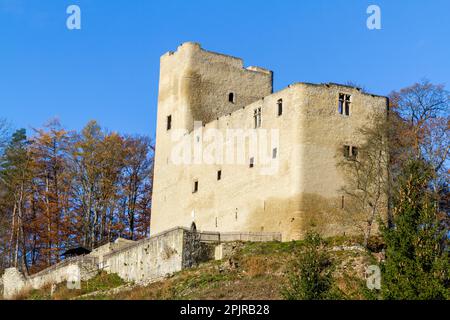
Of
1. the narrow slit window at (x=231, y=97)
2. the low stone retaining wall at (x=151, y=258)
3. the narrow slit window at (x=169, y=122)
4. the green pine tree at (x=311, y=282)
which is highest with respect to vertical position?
the narrow slit window at (x=231, y=97)

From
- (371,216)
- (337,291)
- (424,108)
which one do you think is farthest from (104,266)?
(337,291)

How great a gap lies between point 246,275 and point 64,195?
25718mm

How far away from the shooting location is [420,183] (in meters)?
30.8

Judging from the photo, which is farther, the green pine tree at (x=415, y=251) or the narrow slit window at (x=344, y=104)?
the narrow slit window at (x=344, y=104)

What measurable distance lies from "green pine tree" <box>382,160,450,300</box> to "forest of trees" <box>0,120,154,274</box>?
112ft

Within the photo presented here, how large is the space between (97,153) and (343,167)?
898 inches

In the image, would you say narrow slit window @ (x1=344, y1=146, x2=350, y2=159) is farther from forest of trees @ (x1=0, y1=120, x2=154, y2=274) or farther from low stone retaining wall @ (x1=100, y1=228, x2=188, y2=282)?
forest of trees @ (x1=0, y1=120, x2=154, y2=274)

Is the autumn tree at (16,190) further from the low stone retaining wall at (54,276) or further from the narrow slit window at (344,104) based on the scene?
the narrow slit window at (344,104)

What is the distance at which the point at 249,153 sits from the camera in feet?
160

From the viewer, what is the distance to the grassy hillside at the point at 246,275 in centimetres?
3791

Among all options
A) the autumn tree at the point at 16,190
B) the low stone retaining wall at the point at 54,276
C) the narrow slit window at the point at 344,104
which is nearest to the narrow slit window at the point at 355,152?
the narrow slit window at the point at 344,104

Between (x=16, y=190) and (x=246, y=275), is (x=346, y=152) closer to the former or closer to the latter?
(x=246, y=275)

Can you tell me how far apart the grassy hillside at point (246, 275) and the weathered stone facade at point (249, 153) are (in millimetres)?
A: 2768
